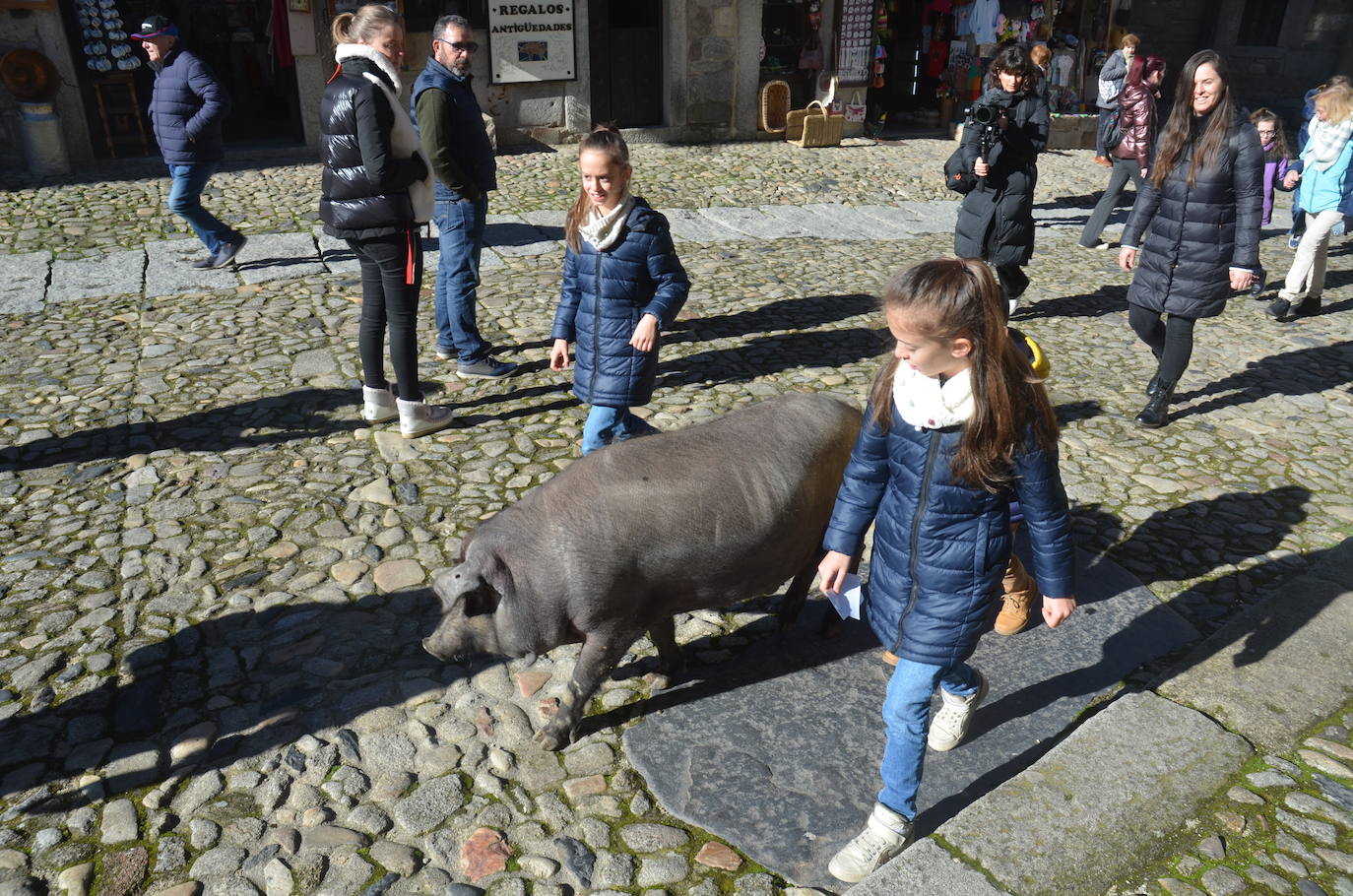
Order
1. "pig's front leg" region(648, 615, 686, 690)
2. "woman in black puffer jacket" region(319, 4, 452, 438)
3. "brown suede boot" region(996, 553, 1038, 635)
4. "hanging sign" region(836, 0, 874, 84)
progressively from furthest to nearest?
"hanging sign" region(836, 0, 874, 84), "woman in black puffer jacket" region(319, 4, 452, 438), "brown suede boot" region(996, 553, 1038, 635), "pig's front leg" region(648, 615, 686, 690)

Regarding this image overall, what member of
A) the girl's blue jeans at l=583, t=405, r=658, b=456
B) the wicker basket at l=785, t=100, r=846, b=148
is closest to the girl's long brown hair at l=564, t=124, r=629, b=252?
the girl's blue jeans at l=583, t=405, r=658, b=456

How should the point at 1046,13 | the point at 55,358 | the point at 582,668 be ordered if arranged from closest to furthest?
the point at 582,668
the point at 55,358
the point at 1046,13

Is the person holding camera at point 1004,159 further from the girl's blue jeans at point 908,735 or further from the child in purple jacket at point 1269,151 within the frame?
the girl's blue jeans at point 908,735

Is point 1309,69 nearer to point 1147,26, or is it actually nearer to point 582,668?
point 1147,26

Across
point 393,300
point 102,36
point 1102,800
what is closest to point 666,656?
point 1102,800

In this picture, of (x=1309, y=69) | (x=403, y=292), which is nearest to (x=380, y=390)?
(x=403, y=292)

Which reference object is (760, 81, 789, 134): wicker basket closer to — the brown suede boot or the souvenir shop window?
the souvenir shop window

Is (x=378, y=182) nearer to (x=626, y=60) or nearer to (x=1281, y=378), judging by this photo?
(x=1281, y=378)

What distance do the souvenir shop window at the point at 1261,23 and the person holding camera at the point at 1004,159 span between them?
16981 millimetres

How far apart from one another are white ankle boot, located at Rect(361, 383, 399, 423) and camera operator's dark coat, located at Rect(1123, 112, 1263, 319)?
14.5ft

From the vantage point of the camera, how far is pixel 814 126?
1501 centimetres

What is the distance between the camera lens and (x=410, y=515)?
4.85m

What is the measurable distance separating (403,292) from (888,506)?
10.7ft

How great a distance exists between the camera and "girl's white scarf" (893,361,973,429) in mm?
2752
